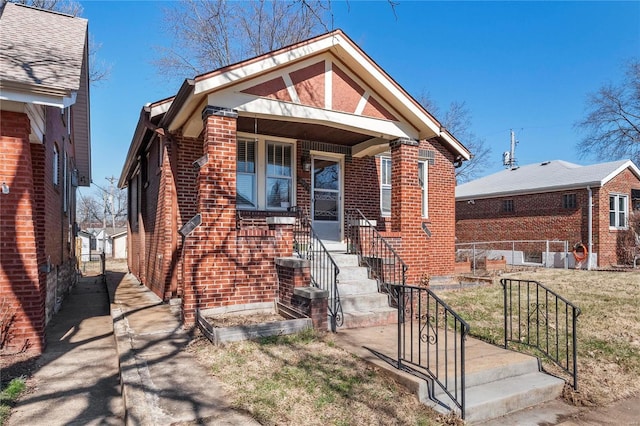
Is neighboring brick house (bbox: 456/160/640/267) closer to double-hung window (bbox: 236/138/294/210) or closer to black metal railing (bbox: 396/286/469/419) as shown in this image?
double-hung window (bbox: 236/138/294/210)

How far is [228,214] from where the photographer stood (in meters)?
6.57

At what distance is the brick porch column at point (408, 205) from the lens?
28.0 ft

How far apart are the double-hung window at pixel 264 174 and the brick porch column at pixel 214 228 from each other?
7.32 ft

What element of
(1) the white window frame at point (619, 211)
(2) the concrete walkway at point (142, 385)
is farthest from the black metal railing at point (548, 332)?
(1) the white window frame at point (619, 211)

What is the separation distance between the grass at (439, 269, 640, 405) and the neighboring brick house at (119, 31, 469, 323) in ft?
5.08

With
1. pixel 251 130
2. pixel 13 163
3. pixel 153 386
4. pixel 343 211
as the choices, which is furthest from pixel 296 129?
pixel 153 386

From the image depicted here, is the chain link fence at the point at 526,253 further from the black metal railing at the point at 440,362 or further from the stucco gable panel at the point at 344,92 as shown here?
the black metal railing at the point at 440,362

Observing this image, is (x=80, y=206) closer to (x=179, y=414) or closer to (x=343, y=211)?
(x=343, y=211)

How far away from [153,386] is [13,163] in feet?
11.1

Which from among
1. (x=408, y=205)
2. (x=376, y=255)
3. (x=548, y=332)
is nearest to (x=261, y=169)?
(x=376, y=255)

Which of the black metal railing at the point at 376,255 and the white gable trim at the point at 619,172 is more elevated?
the white gable trim at the point at 619,172

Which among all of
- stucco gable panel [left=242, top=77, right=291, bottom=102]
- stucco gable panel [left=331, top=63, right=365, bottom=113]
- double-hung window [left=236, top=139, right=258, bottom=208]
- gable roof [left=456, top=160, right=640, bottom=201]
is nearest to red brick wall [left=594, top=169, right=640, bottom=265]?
gable roof [left=456, top=160, right=640, bottom=201]

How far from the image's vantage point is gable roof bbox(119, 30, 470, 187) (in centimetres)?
662

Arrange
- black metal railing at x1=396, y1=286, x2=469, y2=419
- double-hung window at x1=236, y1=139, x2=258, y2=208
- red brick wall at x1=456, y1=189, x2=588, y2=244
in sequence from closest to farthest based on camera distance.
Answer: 1. black metal railing at x1=396, y1=286, x2=469, y2=419
2. double-hung window at x1=236, y1=139, x2=258, y2=208
3. red brick wall at x1=456, y1=189, x2=588, y2=244
